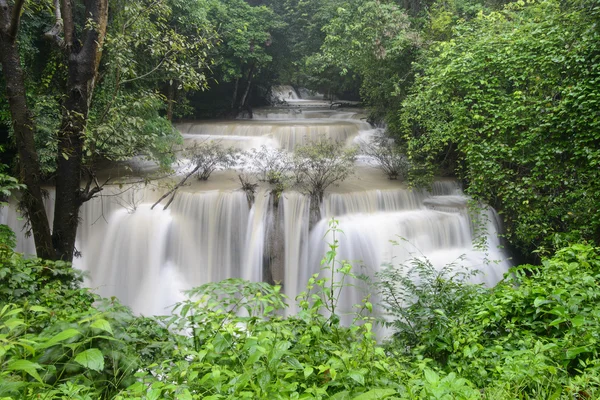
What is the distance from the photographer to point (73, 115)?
4484 mm

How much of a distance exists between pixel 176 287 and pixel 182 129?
26.0ft

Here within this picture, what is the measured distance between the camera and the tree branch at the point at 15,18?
3724mm

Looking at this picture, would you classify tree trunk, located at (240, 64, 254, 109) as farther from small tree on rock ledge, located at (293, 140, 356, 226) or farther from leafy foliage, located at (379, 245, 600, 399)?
leafy foliage, located at (379, 245, 600, 399)

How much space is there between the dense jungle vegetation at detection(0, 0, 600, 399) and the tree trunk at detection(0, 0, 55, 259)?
0.06 feet

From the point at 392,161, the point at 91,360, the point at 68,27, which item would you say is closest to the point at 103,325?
the point at 91,360

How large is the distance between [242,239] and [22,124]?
485cm

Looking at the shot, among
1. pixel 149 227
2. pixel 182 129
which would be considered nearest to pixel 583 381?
pixel 149 227

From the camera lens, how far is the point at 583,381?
86.0 inches

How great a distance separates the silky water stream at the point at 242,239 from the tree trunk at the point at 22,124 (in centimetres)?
343

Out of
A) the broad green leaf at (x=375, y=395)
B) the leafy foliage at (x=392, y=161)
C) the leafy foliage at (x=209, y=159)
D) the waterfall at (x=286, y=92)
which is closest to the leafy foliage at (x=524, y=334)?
the broad green leaf at (x=375, y=395)

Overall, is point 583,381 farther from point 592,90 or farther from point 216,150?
point 216,150

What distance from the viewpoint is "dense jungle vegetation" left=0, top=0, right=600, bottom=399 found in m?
1.93

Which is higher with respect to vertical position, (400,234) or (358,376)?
(358,376)

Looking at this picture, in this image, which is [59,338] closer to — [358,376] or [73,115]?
[358,376]
